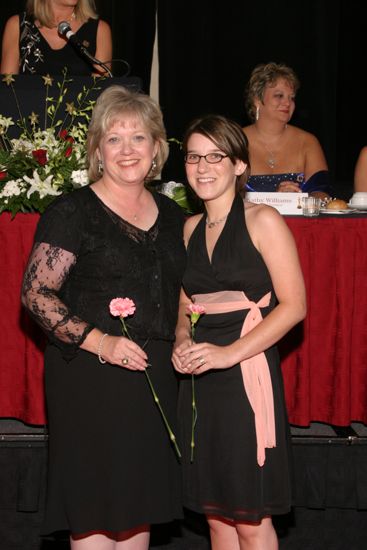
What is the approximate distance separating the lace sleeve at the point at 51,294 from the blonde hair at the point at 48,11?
206 cm

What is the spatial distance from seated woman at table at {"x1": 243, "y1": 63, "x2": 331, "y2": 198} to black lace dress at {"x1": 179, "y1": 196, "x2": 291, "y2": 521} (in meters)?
2.37

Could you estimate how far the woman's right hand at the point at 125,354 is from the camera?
245 cm

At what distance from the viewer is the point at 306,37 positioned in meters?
6.12

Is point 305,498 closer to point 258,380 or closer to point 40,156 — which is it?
point 258,380

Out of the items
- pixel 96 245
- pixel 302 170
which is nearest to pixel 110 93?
pixel 96 245

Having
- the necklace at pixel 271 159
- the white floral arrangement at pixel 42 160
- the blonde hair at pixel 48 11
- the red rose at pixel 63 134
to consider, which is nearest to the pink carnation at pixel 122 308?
the white floral arrangement at pixel 42 160

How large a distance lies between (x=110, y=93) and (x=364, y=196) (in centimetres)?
174

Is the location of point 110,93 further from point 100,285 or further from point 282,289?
point 282,289

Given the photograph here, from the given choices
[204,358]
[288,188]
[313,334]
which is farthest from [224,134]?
[288,188]

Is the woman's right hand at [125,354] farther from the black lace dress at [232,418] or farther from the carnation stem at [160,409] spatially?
the black lace dress at [232,418]

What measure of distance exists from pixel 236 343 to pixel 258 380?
143 mm

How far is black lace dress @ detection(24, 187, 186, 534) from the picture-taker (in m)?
2.55

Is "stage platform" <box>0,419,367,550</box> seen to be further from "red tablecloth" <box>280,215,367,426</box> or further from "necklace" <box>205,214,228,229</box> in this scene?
"necklace" <box>205,214,228,229</box>

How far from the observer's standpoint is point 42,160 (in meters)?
3.46
